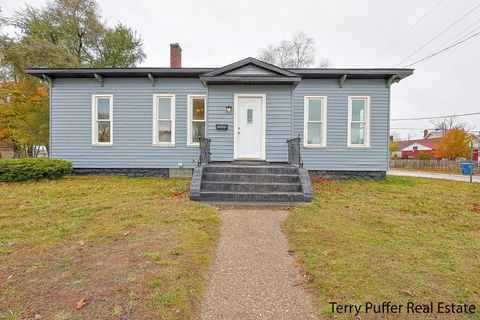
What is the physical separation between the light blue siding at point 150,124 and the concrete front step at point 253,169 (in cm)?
287

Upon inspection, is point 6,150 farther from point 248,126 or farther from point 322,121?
point 322,121

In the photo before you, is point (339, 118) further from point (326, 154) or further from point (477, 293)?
point (477, 293)

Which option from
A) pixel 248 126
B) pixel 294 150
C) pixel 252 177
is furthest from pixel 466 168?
pixel 252 177

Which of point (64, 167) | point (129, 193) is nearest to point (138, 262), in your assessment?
point (129, 193)

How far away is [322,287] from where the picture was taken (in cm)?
259

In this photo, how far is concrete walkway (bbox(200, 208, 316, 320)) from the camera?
7.38ft

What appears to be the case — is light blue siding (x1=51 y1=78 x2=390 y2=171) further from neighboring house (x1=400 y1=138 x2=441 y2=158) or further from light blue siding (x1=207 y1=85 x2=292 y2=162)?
neighboring house (x1=400 y1=138 x2=441 y2=158)

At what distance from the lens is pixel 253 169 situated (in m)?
7.11

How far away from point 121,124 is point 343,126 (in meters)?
8.80

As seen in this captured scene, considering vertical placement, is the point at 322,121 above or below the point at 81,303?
above

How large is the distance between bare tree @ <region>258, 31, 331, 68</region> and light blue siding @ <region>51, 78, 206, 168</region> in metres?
23.1

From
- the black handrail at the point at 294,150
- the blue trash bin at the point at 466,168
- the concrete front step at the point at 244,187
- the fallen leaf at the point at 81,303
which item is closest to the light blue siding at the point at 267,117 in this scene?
the black handrail at the point at 294,150

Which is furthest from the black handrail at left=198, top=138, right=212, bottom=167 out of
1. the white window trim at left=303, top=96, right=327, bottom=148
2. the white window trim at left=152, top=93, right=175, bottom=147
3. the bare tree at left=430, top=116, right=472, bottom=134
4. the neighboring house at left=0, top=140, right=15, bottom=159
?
the bare tree at left=430, top=116, right=472, bottom=134

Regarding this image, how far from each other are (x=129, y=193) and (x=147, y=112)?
4164 millimetres
